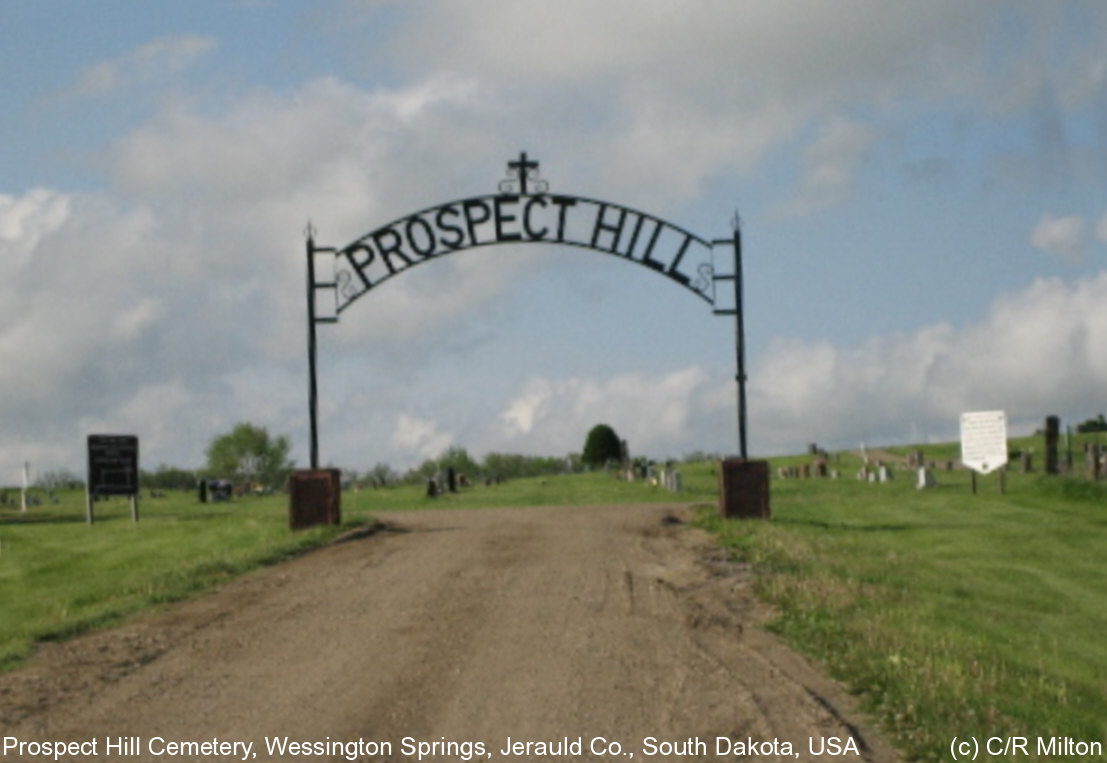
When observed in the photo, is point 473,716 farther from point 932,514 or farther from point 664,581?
point 932,514

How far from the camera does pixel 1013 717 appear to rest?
11242 mm

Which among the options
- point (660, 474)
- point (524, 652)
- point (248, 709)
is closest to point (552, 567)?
point (524, 652)

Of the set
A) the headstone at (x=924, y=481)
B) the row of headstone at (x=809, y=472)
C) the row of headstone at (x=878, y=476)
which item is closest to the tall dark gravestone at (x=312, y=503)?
the headstone at (x=924, y=481)

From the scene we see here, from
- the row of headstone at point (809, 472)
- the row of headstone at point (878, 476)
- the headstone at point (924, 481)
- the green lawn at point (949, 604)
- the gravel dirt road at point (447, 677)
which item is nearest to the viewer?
the gravel dirt road at point (447, 677)

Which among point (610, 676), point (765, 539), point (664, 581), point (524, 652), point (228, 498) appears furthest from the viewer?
point (228, 498)

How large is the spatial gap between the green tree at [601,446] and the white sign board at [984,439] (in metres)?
51.2

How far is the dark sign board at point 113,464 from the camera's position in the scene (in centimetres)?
3725

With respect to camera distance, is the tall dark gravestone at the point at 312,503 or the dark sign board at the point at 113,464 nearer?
the tall dark gravestone at the point at 312,503

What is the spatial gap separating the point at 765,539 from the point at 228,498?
4038cm

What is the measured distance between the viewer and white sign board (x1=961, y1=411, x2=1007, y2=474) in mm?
38750

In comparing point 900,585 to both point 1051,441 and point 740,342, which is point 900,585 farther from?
point 1051,441

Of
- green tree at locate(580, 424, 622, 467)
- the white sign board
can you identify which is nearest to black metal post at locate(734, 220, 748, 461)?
the white sign board

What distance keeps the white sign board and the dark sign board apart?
20013 mm

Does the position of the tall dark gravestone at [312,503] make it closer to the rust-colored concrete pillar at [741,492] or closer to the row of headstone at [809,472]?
the rust-colored concrete pillar at [741,492]
